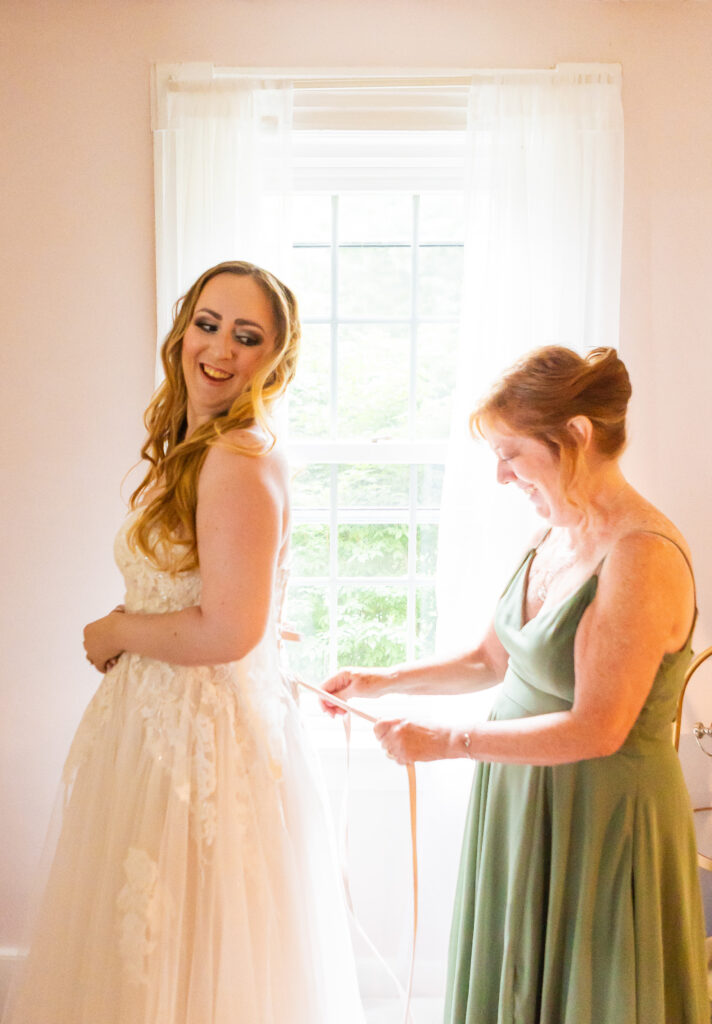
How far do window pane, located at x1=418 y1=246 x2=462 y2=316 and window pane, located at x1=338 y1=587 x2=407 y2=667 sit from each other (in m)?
0.81

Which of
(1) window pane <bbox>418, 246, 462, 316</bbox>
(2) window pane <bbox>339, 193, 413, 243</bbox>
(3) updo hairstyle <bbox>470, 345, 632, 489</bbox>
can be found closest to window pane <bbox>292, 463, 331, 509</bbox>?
(1) window pane <bbox>418, 246, 462, 316</bbox>

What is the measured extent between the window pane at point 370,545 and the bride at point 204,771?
33.9 inches

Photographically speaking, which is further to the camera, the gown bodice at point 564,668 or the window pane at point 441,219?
the window pane at point 441,219

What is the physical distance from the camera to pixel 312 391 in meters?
2.42

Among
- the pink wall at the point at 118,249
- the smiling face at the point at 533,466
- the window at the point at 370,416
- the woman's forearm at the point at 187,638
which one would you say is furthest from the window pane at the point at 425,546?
the woman's forearm at the point at 187,638

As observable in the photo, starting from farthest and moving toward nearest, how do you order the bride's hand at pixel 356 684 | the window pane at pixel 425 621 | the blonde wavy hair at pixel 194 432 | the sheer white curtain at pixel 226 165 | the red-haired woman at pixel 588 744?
1. the window pane at pixel 425 621
2. the sheer white curtain at pixel 226 165
3. the bride's hand at pixel 356 684
4. the blonde wavy hair at pixel 194 432
5. the red-haired woman at pixel 588 744

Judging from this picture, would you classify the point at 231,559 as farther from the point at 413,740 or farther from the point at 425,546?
the point at 425,546

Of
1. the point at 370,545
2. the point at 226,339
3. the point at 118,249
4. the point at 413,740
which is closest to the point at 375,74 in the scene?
the point at 118,249

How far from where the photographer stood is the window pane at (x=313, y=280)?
2.38m

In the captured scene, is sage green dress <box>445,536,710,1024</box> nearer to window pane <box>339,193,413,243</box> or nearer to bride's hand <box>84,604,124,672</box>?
bride's hand <box>84,604,124,672</box>

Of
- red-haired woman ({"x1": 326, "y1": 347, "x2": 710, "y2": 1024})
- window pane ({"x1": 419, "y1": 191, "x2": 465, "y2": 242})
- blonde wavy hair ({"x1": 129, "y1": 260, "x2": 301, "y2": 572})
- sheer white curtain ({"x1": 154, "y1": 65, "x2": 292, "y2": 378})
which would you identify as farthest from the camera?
window pane ({"x1": 419, "y1": 191, "x2": 465, "y2": 242})

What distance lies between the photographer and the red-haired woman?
4.44 ft

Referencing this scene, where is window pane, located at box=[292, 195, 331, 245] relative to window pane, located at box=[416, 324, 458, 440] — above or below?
above

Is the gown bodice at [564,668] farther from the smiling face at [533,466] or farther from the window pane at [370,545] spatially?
the window pane at [370,545]
